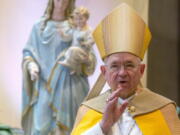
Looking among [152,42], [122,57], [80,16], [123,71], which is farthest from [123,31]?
[152,42]

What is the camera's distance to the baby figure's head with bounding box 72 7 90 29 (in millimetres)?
4879

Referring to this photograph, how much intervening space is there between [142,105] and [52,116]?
217 cm

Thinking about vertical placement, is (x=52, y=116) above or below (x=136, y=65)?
below

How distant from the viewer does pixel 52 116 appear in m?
5.02

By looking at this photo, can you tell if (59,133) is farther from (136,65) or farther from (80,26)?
(136,65)

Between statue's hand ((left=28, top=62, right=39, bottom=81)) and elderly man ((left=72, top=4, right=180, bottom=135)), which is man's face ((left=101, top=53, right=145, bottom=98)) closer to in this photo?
elderly man ((left=72, top=4, right=180, bottom=135))

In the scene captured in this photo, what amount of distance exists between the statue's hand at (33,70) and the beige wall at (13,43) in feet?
3.82

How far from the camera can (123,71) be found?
9.00 ft

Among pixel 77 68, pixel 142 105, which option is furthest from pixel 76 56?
pixel 142 105

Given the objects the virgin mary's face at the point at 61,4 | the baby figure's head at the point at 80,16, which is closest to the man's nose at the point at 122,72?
the baby figure's head at the point at 80,16

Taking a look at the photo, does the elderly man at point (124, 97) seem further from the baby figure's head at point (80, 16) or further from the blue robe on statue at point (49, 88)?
the blue robe on statue at point (49, 88)

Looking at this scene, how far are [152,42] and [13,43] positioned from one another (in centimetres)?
169

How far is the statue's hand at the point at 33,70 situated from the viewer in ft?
16.4

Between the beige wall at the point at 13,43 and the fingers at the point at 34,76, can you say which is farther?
the beige wall at the point at 13,43
